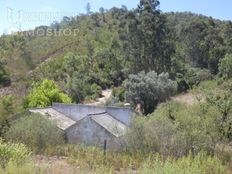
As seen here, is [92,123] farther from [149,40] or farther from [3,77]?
[3,77]

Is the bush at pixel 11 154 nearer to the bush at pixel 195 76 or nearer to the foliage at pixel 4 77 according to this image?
the bush at pixel 195 76

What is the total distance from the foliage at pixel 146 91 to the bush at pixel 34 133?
14.3 m

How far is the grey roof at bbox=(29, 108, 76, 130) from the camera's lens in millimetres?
18328

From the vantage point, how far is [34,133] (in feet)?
48.1

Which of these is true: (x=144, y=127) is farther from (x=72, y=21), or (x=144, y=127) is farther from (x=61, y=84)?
(x=72, y=21)

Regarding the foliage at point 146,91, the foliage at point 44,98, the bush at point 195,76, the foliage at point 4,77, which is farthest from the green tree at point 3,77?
the bush at point 195,76

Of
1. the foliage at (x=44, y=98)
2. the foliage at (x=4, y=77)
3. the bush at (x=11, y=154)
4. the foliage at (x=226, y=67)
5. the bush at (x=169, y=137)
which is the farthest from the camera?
the foliage at (x=4, y=77)

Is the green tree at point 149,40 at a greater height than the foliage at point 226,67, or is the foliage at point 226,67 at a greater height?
the green tree at point 149,40

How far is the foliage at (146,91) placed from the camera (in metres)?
29.0

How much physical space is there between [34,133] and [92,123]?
148 inches

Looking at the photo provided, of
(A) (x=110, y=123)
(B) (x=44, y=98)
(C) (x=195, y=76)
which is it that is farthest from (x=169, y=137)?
(C) (x=195, y=76)

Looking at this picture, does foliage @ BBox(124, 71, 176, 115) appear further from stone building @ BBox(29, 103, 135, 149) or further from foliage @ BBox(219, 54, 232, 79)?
stone building @ BBox(29, 103, 135, 149)

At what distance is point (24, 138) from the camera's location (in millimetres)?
14695

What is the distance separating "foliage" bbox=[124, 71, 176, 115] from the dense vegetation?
0.24ft
